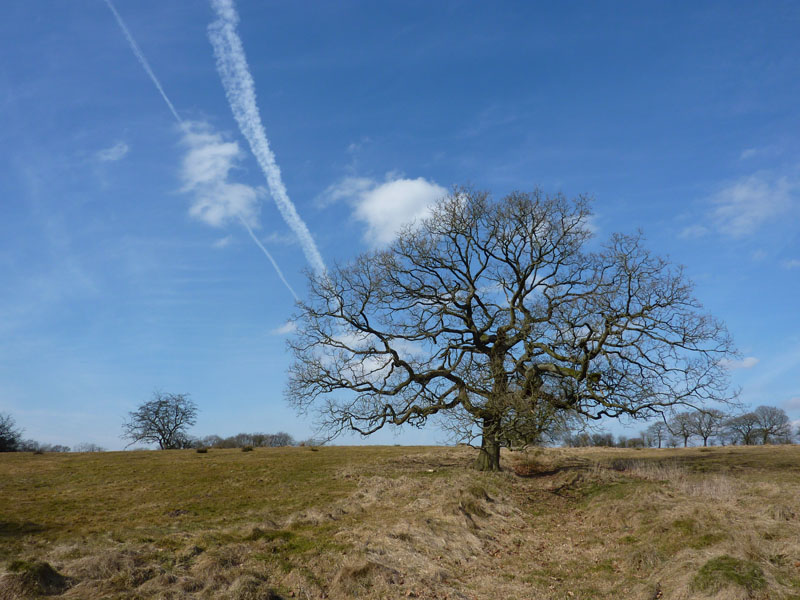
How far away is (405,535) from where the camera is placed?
1212 cm

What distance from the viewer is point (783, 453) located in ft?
110

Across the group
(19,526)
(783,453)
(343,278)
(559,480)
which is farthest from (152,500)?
(783,453)

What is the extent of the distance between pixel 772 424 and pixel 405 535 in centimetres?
7484

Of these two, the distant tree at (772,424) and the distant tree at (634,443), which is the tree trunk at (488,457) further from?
the distant tree at (772,424)

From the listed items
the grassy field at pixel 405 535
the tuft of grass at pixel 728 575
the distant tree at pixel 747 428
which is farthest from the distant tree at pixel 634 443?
the tuft of grass at pixel 728 575

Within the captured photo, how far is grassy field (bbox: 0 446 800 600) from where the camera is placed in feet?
29.4

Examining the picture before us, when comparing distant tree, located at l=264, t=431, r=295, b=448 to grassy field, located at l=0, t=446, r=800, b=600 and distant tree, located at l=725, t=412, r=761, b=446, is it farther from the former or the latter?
distant tree, located at l=725, t=412, r=761, b=446

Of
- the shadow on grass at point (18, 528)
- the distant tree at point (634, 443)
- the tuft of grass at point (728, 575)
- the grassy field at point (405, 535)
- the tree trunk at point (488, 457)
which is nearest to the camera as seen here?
the tuft of grass at point (728, 575)

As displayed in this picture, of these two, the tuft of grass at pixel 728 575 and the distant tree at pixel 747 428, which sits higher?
the distant tree at pixel 747 428

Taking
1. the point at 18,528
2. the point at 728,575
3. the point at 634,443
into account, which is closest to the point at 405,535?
the point at 728,575

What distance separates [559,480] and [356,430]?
9746mm

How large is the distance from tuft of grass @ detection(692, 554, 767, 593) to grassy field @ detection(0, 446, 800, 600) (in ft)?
0.11

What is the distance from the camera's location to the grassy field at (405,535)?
352 inches

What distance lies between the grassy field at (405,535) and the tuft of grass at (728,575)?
3 centimetres
